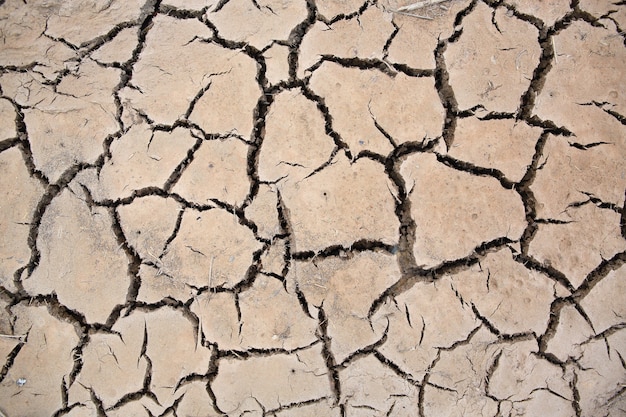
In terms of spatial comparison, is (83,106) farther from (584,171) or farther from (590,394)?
(590,394)

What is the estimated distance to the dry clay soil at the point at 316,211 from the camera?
246 centimetres

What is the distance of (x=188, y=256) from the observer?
8.30 ft

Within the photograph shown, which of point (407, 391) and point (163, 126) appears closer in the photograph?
point (407, 391)

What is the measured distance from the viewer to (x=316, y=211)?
2.54m

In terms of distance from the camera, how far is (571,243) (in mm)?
2527

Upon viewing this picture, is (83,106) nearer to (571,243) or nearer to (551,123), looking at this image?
(551,123)

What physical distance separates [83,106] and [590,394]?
2.90 meters

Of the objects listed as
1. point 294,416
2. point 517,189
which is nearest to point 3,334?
point 294,416

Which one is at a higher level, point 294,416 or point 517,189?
point 517,189

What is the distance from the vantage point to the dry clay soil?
8.08 ft

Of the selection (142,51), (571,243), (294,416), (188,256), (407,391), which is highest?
(142,51)

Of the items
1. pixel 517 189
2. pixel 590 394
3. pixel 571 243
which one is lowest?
pixel 590 394

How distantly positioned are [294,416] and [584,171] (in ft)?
6.10

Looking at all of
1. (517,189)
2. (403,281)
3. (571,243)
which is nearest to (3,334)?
(403,281)
